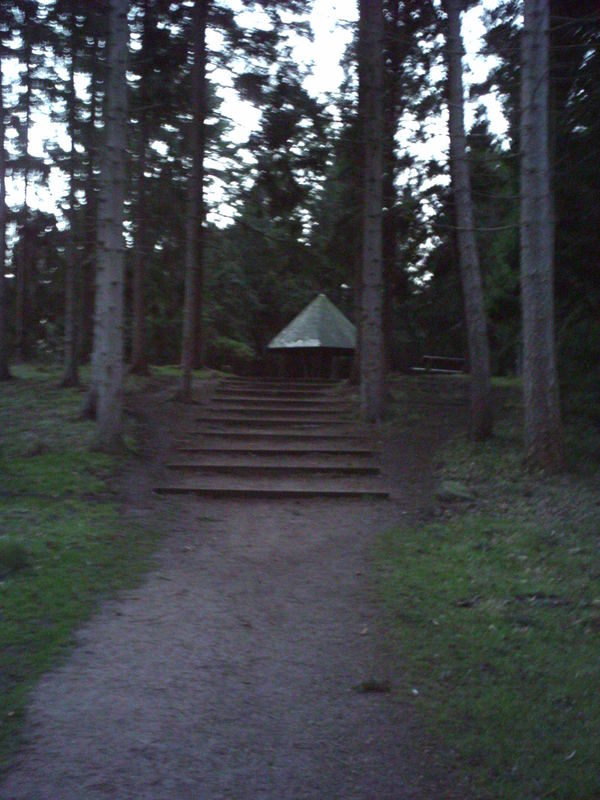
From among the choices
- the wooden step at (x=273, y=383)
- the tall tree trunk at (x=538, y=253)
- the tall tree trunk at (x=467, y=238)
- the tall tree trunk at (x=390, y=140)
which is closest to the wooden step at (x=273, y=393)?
the wooden step at (x=273, y=383)

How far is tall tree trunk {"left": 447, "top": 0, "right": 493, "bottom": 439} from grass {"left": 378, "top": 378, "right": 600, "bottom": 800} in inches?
130

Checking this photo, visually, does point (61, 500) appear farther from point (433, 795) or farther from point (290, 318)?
point (290, 318)

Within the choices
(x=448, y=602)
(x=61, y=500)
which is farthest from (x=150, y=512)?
(x=448, y=602)

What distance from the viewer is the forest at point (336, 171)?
14469 millimetres

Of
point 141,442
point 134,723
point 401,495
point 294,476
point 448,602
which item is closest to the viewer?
point 134,723

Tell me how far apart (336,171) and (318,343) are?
881cm

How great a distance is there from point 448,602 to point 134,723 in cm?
365

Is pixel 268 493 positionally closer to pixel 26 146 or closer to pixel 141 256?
pixel 141 256

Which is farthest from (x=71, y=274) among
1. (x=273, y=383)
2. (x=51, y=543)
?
(x=51, y=543)

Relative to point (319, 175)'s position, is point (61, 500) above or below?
below

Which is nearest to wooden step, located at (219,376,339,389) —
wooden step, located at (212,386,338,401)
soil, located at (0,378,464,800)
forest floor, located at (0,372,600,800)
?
wooden step, located at (212,386,338,401)

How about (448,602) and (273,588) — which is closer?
(448,602)

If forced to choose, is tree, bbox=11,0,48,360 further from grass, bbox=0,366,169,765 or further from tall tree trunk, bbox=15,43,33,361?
grass, bbox=0,366,169,765

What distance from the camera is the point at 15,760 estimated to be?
15.9 ft
